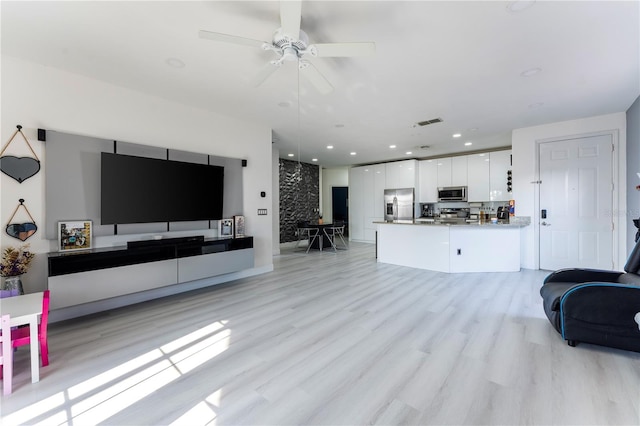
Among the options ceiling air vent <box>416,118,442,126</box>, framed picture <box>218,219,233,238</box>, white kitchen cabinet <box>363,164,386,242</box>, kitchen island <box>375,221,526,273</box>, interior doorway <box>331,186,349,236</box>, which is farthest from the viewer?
interior doorway <box>331,186,349,236</box>

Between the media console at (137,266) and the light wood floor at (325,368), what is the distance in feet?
1.10

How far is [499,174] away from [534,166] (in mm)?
1730

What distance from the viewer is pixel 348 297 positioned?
145 inches

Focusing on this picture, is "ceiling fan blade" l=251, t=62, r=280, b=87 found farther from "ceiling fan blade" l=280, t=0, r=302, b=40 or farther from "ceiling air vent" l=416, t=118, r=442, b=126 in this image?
"ceiling air vent" l=416, t=118, r=442, b=126

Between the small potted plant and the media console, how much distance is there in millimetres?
237

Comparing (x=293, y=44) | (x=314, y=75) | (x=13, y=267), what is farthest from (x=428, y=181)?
(x=13, y=267)

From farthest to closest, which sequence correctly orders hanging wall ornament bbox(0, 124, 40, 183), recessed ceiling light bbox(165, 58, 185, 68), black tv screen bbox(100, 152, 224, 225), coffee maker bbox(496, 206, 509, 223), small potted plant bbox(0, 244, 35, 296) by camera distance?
coffee maker bbox(496, 206, 509, 223) → black tv screen bbox(100, 152, 224, 225) → recessed ceiling light bbox(165, 58, 185, 68) → hanging wall ornament bbox(0, 124, 40, 183) → small potted plant bbox(0, 244, 35, 296)

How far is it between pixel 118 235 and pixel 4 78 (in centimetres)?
190

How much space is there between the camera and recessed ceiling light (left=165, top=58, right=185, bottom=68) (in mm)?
2795

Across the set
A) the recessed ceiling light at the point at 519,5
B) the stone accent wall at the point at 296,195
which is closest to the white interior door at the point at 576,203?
the recessed ceiling light at the point at 519,5

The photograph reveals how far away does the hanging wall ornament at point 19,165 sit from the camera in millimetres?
2688

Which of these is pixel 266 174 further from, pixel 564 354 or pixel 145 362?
pixel 564 354

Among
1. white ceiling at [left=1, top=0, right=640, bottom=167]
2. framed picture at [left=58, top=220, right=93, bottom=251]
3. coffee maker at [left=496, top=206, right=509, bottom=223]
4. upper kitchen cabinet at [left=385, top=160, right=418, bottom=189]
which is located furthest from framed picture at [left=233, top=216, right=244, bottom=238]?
coffee maker at [left=496, top=206, right=509, bottom=223]

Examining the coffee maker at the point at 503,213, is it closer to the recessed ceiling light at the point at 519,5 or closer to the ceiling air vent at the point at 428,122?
the ceiling air vent at the point at 428,122
